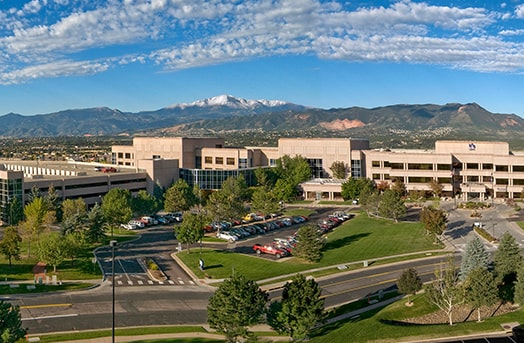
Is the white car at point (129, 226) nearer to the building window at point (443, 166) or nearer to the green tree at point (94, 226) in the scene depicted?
the green tree at point (94, 226)

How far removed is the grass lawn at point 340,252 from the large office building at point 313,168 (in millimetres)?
37867

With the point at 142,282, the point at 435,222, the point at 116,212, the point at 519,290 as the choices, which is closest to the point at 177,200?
the point at 116,212

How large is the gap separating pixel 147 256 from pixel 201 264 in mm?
9571

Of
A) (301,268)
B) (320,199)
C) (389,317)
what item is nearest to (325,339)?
(389,317)

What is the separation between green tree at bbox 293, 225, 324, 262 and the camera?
193 feet

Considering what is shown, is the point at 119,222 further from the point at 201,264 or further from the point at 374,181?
the point at 374,181

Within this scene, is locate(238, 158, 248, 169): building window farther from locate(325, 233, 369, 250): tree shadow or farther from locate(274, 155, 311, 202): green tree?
locate(325, 233, 369, 250): tree shadow

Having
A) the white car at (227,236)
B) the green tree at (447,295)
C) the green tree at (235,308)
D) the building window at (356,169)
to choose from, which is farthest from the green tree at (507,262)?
the building window at (356,169)

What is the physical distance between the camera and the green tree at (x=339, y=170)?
122 metres

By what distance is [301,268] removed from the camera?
56.8m

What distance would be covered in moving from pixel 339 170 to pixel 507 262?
77.0 metres

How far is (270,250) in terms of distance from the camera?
208ft

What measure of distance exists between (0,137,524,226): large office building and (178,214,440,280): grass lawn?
37867mm

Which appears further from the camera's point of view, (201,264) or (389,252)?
(389,252)
